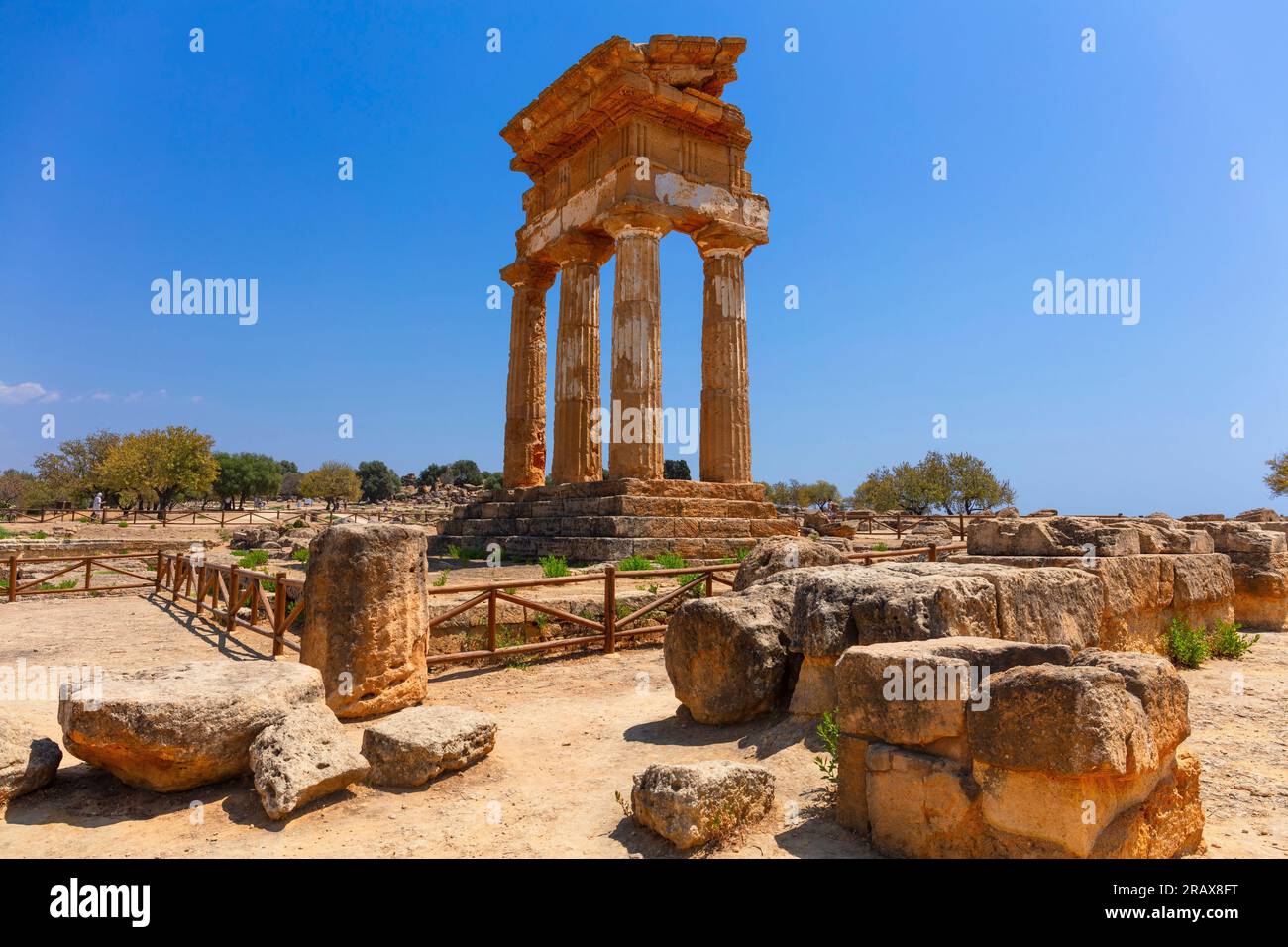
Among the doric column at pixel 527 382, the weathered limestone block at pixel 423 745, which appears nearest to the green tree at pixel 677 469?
the doric column at pixel 527 382

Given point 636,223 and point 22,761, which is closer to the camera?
point 22,761

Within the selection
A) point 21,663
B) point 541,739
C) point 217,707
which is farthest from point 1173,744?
point 21,663

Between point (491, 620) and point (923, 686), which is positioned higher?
point (923, 686)

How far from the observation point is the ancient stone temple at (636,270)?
1452 cm

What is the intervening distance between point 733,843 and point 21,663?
322 inches

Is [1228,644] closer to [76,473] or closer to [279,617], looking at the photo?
[279,617]

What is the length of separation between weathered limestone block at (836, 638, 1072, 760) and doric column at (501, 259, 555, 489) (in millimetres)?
15330

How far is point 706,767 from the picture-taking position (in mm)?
3637

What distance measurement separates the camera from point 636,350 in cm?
1503

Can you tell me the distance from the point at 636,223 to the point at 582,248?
1.93 m

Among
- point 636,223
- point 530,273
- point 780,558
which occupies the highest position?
point 636,223

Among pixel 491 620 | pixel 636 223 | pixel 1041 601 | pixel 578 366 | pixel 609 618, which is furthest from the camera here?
pixel 578 366

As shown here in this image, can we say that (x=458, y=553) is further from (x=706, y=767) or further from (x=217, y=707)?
(x=706, y=767)

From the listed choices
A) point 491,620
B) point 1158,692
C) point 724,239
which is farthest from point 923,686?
point 724,239
